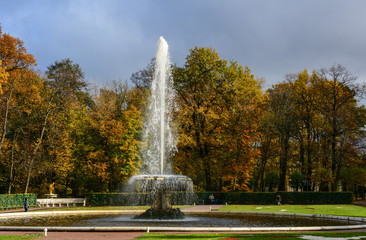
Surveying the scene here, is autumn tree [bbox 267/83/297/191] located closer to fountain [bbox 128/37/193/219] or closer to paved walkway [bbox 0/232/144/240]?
fountain [bbox 128/37/193/219]

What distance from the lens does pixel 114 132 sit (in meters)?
42.6

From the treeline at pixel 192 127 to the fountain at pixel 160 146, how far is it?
1277 millimetres

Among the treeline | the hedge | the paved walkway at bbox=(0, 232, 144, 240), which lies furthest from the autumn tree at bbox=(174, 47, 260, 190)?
the paved walkway at bbox=(0, 232, 144, 240)

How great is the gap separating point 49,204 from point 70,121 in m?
11.0

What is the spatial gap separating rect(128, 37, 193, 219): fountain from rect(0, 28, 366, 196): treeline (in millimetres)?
1277

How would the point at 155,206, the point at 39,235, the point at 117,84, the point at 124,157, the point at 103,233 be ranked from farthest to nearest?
the point at 117,84, the point at 124,157, the point at 155,206, the point at 103,233, the point at 39,235

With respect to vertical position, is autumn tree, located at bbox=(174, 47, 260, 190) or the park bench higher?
autumn tree, located at bbox=(174, 47, 260, 190)

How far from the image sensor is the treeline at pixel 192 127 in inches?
1642

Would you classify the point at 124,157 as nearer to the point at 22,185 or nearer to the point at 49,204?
the point at 49,204

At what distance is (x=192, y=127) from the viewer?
46.2m

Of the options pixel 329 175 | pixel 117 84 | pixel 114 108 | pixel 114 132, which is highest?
pixel 117 84

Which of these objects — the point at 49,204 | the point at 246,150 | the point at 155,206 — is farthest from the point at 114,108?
the point at 155,206

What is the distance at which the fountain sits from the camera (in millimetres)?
22375

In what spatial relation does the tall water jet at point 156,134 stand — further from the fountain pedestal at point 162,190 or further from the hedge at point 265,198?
the fountain pedestal at point 162,190
